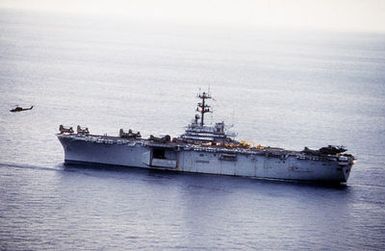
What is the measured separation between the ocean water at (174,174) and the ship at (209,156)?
121 cm

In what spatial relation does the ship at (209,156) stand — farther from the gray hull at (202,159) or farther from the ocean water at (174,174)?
the ocean water at (174,174)

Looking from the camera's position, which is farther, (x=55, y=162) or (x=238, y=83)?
(x=238, y=83)

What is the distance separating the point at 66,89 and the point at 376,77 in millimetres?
65867

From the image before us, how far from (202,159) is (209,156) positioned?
534 millimetres

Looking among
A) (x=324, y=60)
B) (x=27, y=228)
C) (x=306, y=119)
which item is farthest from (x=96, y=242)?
(x=324, y=60)

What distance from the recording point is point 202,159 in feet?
193

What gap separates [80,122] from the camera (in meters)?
74.4

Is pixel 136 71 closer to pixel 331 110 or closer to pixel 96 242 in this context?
pixel 331 110

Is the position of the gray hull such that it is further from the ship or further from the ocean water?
the ocean water

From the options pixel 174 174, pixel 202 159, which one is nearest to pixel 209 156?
pixel 202 159

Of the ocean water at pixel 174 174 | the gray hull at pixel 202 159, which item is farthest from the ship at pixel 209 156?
the ocean water at pixel 174 174

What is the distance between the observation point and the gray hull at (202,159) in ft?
190

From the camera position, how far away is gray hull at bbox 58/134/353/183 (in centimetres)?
5778

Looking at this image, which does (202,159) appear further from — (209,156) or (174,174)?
(174,174)
